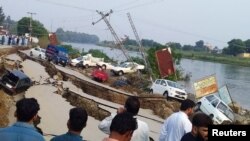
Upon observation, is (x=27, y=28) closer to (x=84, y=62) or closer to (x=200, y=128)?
(x=84, y=62)

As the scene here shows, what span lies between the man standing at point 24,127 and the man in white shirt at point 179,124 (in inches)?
93.0

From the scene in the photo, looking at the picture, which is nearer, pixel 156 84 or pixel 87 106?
pixel 87 106

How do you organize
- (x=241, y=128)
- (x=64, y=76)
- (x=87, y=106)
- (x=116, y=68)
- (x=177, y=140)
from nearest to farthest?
1. (x=241, y=128)
2. (x=177, y=140)
3. (x=87, y=106)
4. (x=64, y=76)
5. (x=116, y=68)

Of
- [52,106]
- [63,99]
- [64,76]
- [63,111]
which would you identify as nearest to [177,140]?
[63,111]

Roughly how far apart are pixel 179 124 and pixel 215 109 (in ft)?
62.4

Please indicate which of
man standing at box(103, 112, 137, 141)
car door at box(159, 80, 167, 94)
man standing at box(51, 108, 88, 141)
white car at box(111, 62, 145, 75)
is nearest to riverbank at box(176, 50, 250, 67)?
white car at box(111, 62, 145, 75)

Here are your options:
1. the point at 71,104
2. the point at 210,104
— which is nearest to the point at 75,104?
the point at 71,104

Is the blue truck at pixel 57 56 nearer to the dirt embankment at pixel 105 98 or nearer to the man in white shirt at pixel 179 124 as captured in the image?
the dirt embankment at pixel 105 98

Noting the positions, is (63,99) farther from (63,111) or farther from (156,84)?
(156,84)

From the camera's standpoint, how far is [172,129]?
620 centimetres

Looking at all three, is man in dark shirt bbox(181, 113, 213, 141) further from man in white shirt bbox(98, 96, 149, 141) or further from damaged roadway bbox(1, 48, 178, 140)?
damaged roadway bbox(1, 48, 178, 140)

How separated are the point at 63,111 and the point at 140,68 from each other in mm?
35610

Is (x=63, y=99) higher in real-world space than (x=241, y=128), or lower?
lower

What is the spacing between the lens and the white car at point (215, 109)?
2423 centimetres
